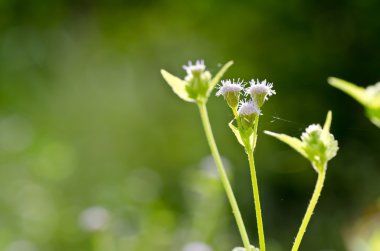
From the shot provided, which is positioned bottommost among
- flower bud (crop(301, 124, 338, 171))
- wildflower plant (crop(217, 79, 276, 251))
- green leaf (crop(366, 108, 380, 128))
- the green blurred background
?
green leaf (crop(366, 108, 380, 128))

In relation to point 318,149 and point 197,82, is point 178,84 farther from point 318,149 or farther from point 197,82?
point 318,149

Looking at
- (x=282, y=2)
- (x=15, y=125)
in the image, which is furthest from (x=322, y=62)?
(x=15, y=125)

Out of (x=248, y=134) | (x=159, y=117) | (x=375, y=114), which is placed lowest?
(x=375, y=114)

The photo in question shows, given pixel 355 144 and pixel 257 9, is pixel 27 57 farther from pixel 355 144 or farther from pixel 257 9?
pixel 355 144

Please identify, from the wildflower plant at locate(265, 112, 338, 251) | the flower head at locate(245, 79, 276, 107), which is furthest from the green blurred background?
the wildflower plant at locate(265, 112, 338, 251)

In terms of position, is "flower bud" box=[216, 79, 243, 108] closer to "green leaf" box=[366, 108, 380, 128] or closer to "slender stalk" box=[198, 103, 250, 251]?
"slender stalk" box=[198, 103, 250, 251]

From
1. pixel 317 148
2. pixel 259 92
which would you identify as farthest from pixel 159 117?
pixel 317 148

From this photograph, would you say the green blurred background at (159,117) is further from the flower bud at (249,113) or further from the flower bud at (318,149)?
the flower bud at (318,149)

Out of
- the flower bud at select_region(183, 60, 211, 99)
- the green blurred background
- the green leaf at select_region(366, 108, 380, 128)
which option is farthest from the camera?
the green blurred background
